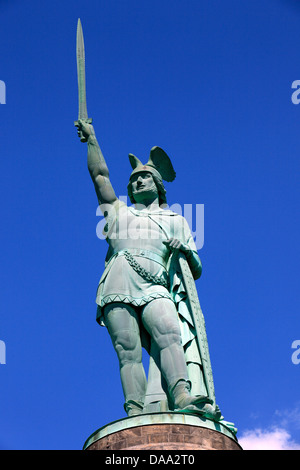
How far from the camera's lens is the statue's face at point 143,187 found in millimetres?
15812

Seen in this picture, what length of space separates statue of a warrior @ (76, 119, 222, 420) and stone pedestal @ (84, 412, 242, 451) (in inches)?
12.9

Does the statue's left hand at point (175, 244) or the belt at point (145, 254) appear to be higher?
the statue's left hand at point (175, 244)

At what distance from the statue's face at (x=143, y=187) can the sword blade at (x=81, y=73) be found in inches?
65.7

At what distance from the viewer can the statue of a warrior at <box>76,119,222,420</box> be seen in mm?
13469

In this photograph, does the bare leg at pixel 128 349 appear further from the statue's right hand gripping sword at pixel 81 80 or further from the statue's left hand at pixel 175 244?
the statue's right hand gripping sword at pixel 81 80

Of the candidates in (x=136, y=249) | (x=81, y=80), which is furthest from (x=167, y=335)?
(x=81, y=80)

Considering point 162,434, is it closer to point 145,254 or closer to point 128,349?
point 128,349

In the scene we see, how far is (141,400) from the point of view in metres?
13.5

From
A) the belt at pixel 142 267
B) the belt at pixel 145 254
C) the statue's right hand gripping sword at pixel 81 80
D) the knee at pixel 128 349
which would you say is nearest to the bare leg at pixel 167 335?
the knee at pixel 128 349

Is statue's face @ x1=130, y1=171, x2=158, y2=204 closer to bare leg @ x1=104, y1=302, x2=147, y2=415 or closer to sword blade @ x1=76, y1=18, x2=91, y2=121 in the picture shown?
sword blade @ x1=76, y1=18, x2=91, y2=121

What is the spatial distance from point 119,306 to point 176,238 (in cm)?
180
